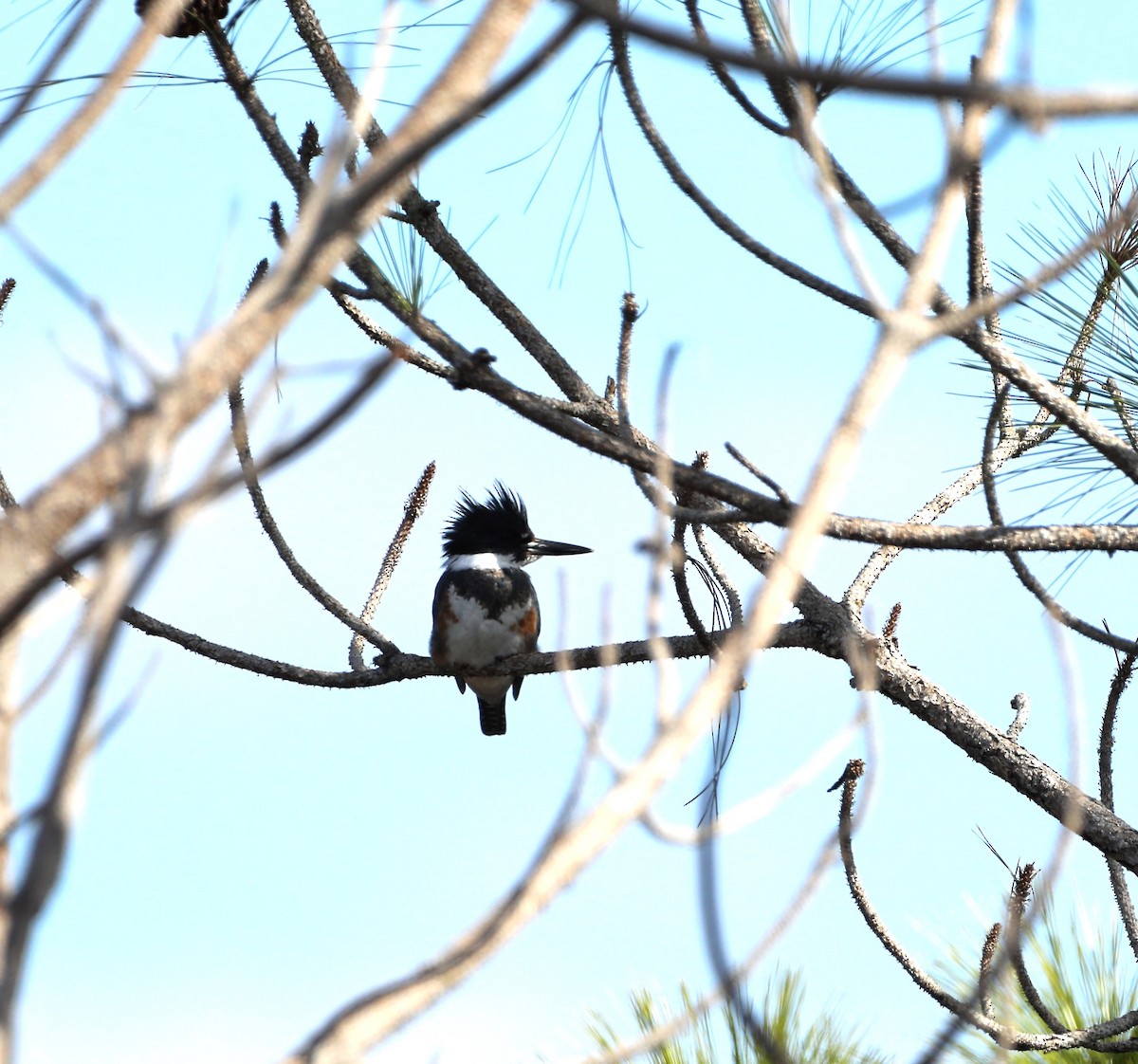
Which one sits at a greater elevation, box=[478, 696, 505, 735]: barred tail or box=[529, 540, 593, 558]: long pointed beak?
box=[529, 540, 593, 558]: long pointed beak

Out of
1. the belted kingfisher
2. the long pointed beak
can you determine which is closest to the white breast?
the belted kingfisher

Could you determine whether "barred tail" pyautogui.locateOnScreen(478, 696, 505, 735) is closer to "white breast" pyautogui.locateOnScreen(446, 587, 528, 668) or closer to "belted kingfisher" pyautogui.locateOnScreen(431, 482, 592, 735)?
"belted kingfisher" pyautogui.locateOnScreen(431, 482, 592, 735)

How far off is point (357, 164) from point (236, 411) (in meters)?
0.54

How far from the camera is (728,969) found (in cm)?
98

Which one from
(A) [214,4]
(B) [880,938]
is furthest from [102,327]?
(B) [880,938]

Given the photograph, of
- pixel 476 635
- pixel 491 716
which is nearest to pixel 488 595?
pixel 476 635

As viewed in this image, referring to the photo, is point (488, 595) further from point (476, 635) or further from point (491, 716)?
point (491, 716)

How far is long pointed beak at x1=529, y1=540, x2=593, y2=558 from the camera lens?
6.14 m

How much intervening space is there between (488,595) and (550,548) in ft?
2.31

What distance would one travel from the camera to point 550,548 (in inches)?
243

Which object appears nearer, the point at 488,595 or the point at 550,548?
the point at 488,595

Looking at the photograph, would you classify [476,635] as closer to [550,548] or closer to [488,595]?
[488,595]

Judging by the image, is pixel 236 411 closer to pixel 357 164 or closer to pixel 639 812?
pixel 357 164

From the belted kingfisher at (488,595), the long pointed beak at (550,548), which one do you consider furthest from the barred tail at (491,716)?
the long pointed beak at (550,548)
